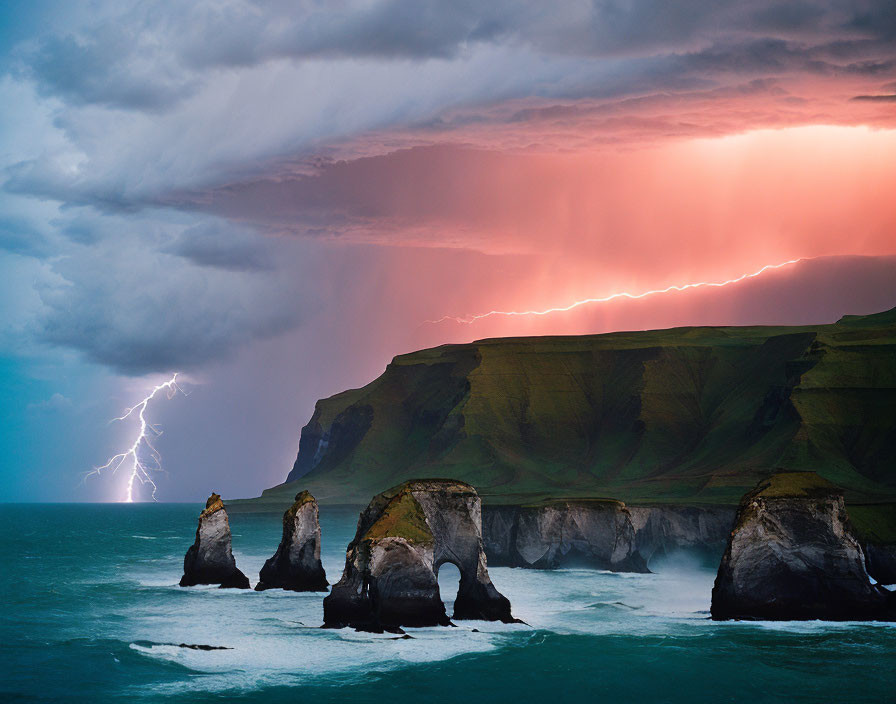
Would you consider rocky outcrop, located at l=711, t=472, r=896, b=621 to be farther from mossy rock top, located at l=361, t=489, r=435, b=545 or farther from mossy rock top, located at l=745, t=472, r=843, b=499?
mossy rock top, located at l=361, t=489, r=435, b=545

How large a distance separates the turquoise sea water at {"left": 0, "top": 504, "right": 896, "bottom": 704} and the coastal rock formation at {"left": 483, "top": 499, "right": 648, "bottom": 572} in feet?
116

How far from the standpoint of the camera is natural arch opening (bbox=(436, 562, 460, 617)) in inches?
2761

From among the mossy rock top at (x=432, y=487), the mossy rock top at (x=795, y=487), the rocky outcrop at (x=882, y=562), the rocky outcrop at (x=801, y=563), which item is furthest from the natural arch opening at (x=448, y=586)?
the rocky outcrop at (x=882, y=562)

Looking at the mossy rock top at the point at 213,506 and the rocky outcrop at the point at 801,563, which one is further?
the mossy rock top at the point at 213,506

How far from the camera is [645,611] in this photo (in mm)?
72250

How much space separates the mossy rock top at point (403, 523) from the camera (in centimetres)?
5500

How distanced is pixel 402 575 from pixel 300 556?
81.6 feet

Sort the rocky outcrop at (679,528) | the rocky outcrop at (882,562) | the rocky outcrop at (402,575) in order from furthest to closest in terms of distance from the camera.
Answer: the rocky outcrop at (679,528), the rocky outcrop at (882,562), the rocky outcrop at (402,575)

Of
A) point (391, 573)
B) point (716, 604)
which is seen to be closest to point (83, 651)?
point (391, 573)

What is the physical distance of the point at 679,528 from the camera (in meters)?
Result: 129

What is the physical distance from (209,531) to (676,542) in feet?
Answer: 231

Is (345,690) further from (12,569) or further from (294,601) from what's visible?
(12,569)

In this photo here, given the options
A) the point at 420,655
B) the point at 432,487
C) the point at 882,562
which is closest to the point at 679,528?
the point at 882,562

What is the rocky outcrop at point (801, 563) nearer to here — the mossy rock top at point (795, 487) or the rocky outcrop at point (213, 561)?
the mossy rock top at point (795, 487)
